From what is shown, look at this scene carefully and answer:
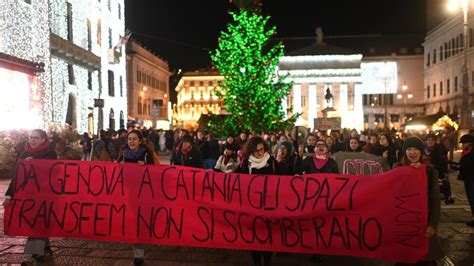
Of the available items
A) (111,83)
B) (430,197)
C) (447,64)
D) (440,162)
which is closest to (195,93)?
(447,64)

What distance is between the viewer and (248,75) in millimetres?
27266

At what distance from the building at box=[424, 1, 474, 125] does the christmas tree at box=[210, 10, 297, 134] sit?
99.4ft

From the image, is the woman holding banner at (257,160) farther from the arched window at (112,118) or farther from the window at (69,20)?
the arched window at (112,118)

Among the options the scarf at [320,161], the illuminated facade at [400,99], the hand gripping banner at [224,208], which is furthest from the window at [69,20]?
the illuminated facade at [400,99]

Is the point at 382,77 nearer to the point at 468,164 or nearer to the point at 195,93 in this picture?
the point at 468,164

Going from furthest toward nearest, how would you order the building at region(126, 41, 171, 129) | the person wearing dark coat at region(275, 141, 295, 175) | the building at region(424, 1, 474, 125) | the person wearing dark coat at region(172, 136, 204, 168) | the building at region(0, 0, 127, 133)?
the building at region(126, 41, 171, 129) → the building at region(424, 1, 474, 125) → the building at region(0, 0, 127, 133) → the person wearing dark coat at region(172, 136, 204, 168) → the person wearing dark coat at region(275, 141, 295, 175)

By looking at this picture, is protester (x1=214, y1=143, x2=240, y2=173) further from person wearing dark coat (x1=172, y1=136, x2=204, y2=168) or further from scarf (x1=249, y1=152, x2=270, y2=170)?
scarf (x1=249, y1=152, x2=270, y2=170)

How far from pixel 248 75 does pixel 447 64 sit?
145 feet

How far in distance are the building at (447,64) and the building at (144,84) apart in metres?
32.2

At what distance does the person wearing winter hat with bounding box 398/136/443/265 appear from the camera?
5.91 m

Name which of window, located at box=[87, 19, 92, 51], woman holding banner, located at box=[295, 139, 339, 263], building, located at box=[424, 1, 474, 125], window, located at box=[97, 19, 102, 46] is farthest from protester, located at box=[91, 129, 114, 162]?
building, located at box=[424, 1, 474, 125]

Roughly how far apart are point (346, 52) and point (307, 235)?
73407 mm

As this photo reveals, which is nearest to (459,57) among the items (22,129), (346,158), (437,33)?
(437,33)

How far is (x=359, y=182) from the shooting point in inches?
269
